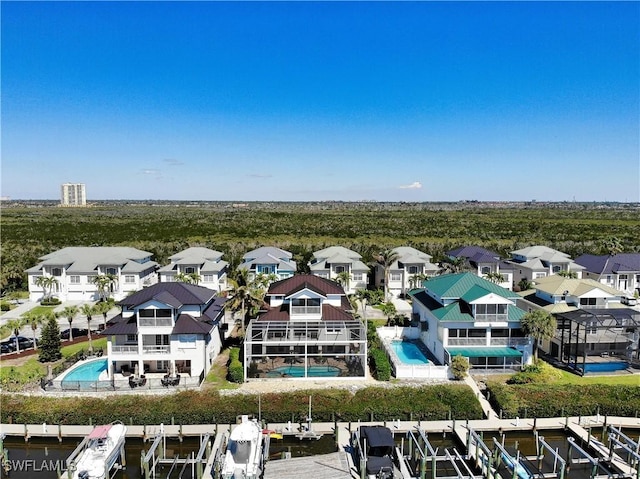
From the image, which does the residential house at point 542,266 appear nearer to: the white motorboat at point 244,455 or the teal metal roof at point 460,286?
the teal metal roof at point 460,286

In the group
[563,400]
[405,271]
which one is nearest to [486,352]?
[563,400]

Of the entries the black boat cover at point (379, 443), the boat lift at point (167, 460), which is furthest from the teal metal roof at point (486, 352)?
the boat lift at point (167, 460)

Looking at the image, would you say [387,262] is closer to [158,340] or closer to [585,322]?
[585,322]

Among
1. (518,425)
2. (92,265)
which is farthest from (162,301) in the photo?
(92,265)

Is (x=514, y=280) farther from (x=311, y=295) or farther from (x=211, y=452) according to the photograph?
(x=211, y=452)

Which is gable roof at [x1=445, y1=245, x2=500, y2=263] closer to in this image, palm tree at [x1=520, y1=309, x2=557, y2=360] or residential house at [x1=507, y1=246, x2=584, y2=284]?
residential house at [x1=507, y1=246, x2=584, y2=284]
